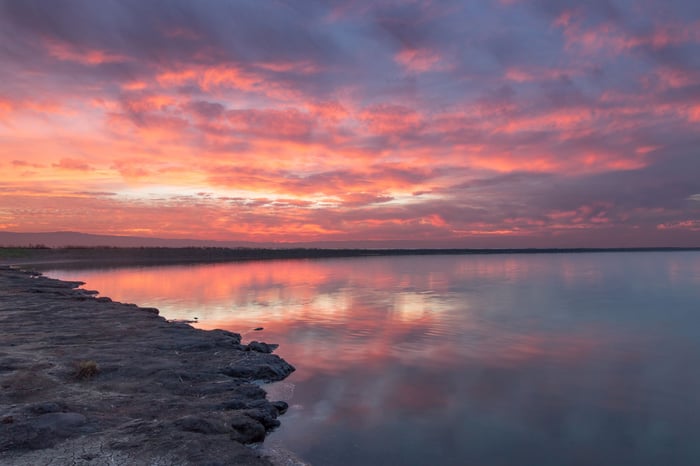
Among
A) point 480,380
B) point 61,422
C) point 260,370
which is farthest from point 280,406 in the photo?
point 480,380

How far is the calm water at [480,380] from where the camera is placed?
1092 centimetres

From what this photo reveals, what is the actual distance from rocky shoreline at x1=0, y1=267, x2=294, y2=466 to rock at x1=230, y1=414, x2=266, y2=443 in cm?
2

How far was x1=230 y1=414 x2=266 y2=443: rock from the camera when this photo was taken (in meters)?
10.0

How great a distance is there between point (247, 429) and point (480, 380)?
373 inches

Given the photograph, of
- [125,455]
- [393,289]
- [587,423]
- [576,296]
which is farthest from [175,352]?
[576,296]

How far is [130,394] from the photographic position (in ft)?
38.1

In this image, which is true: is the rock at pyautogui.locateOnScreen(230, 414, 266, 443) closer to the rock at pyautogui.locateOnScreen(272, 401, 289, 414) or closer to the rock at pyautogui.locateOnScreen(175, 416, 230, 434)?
the rock at pyautogui.locateOnScreen(175, 416, 230, 434)

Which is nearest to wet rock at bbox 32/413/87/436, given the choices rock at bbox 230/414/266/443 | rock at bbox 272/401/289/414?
rock at bbox 230/414/266/443

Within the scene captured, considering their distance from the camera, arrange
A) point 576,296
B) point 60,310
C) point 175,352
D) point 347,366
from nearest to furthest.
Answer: point 175,352 → point 347,366 → point 60,310 → point 576,296

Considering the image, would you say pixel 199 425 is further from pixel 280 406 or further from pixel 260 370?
pixel 260 370

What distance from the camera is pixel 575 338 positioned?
24.8 metres

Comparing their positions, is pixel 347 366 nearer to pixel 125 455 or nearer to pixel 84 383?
pixel 84 383

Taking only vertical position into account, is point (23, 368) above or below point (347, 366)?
above

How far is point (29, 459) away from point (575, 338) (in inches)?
967
